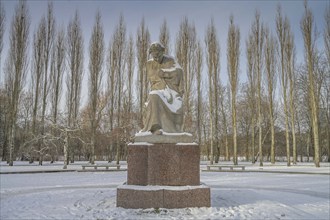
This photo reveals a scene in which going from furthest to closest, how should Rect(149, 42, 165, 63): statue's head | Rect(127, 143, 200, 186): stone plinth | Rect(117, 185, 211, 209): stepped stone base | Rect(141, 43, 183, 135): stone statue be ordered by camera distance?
Rect(149, 42, 165, 63): statue's head
Rect(141, 43, 183, 135): stone statue
Rect(127, 143, 200, 186): stone plinth
Rect(117, 185, 211, 209): stepped stone base

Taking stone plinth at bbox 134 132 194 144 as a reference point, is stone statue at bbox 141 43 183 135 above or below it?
above

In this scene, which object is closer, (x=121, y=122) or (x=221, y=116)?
(x=121, y=122)

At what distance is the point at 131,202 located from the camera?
5.82 m

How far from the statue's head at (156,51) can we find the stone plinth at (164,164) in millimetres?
2108

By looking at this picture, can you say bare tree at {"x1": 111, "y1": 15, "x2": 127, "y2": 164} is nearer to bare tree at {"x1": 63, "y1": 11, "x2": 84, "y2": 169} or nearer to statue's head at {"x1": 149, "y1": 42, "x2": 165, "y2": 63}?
bare tree at {"x1": 63, "y1": 11, "x2": 84, "y2": 169}

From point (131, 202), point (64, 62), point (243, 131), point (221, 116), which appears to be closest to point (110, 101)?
point (64, 62)

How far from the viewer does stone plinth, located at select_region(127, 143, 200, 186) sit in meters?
5.93

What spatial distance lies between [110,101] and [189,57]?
28.0 ft

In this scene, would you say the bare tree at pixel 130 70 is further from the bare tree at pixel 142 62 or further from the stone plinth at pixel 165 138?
the stone plinth at pixel 165 138

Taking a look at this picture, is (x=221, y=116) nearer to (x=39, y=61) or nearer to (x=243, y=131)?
(x=243, y=131)

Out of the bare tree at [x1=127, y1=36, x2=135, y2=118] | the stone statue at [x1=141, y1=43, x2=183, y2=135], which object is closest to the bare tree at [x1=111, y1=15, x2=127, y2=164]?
the bare tree at [x1=127, y1=36, x2=135, y2=118]

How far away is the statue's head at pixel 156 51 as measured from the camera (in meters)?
6.88

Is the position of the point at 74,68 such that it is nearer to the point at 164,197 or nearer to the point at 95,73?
the point at 95,73

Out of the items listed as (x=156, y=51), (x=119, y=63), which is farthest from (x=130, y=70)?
(x=156, y=51)
